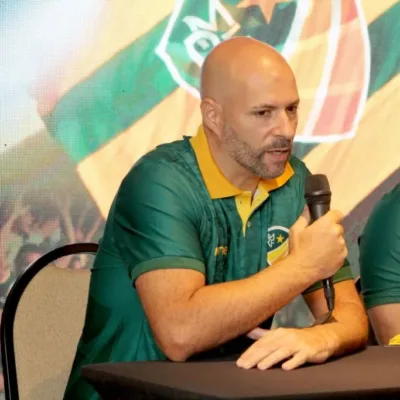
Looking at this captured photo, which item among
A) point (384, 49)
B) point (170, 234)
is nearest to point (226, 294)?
point (170, 234)

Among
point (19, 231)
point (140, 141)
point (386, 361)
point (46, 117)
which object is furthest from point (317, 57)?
point (386, 361)

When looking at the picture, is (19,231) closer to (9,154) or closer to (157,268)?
(9,154)

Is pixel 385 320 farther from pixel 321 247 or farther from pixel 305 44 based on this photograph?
pixel 305 44

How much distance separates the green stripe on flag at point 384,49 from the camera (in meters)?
2.74

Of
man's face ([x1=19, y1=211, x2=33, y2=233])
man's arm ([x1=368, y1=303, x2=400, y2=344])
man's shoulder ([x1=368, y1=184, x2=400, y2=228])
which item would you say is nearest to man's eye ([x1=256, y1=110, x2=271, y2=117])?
man's shoulder ([x1=368, y1=184, x2=400, y2=228])

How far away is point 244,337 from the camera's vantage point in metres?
1.77

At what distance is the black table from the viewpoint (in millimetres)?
1077

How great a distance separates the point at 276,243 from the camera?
6.12 ft

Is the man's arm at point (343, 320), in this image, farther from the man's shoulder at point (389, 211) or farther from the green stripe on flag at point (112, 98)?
the green stripe on flag at point (112, 98)

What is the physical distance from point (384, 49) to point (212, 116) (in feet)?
3.51

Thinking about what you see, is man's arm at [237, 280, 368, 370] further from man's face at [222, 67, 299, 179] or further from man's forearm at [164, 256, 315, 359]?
man's face at [222, 67, 299, 179]

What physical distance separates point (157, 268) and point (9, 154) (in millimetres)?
943

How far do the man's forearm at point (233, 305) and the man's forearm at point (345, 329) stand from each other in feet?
0.32

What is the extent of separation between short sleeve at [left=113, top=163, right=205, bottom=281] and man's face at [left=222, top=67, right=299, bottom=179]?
155mm
